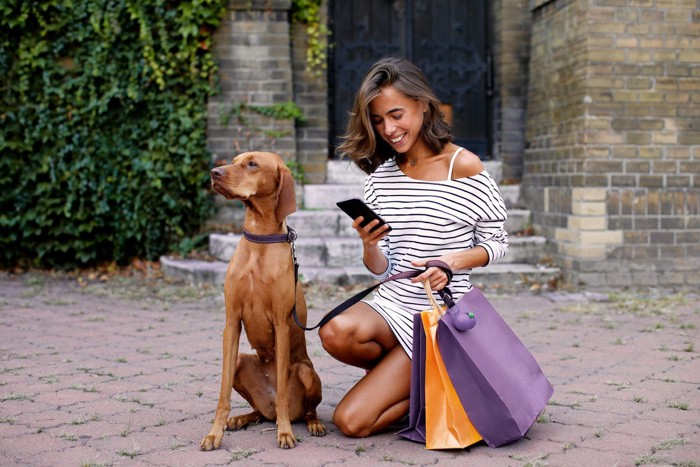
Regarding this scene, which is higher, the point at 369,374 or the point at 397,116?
the point at 397,116

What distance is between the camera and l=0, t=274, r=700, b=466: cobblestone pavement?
3203 millimetres

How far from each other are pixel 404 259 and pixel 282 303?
2.06 ft

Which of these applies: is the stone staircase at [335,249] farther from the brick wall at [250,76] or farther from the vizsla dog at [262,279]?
the vizsla dog at [262,279]

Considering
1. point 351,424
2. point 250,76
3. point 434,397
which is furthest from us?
point 250,76

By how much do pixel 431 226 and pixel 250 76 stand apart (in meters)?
5.16

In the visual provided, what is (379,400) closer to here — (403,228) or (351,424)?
(351,424)

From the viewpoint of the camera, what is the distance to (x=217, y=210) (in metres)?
Result: 8.41

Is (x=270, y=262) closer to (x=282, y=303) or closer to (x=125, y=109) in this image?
(x=282, y=303)

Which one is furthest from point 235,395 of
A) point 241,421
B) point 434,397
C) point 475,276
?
point 475,276

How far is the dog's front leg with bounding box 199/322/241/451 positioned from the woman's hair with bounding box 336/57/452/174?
0.97 meters

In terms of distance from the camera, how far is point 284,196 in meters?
3.34

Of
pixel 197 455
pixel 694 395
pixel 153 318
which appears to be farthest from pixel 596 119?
pixel 197 455

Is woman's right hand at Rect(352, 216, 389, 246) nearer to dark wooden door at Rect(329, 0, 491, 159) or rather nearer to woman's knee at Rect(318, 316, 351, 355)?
woman's knee at Rect(318, 316, 351, 355)

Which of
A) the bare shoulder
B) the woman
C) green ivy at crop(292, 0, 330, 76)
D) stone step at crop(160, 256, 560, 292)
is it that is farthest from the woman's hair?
green ivy at crop(292, 0, 330, 76)
